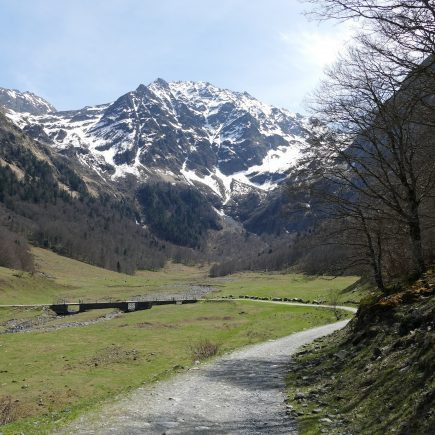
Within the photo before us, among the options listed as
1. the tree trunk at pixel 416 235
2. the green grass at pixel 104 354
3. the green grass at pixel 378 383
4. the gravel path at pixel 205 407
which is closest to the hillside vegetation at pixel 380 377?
the green grass at pixel 378 383

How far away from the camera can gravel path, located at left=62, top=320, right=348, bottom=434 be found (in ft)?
43.9

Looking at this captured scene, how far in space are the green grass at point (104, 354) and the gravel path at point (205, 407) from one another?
5.80 feet

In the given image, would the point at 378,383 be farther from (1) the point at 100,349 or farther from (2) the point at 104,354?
A: (1) the point at 100,349

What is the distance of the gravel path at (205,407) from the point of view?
1338 cm

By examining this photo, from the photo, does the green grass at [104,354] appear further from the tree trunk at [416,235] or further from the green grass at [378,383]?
the tree trunk at [416,235]

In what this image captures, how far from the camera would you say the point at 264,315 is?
64375 millimetres

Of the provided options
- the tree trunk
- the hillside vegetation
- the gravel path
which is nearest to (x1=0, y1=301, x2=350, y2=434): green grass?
the gravel path

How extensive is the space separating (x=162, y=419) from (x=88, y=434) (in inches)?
99.2

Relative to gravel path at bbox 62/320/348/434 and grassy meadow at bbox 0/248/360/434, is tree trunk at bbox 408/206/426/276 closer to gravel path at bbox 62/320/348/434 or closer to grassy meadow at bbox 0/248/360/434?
gravel path at bbox 62/320/348/434

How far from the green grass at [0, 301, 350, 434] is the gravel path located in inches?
69.6

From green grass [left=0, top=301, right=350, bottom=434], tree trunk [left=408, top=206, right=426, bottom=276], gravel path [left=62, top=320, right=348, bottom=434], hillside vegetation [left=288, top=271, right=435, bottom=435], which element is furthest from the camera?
green grass [left=0, top=301, right=350, bottom=434]

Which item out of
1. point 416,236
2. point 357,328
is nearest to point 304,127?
point 416,236

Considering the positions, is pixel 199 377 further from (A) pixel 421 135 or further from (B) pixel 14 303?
(B) pixel 14 303

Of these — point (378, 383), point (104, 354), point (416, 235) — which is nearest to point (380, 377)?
point (378, 383)
